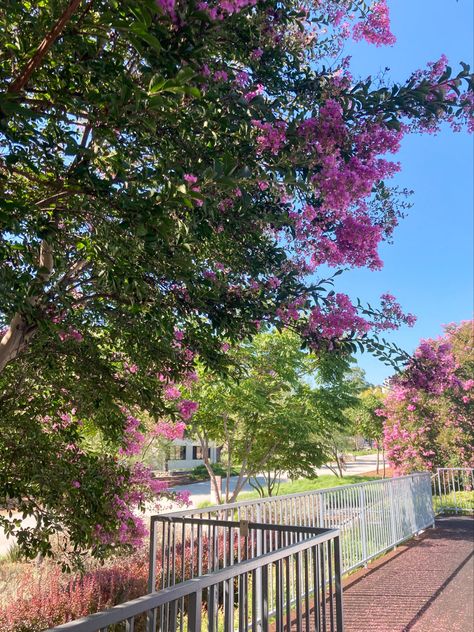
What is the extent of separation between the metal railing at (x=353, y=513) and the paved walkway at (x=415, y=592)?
314 mm

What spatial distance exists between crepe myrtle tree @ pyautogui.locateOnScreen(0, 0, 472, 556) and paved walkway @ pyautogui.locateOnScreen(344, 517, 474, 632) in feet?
9.66

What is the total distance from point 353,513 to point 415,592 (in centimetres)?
134

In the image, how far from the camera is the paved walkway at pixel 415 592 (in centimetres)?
513

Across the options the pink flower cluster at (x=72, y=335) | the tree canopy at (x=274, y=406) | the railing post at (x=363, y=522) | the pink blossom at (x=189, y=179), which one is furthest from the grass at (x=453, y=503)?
the pink blossom at (x=189, y=179)

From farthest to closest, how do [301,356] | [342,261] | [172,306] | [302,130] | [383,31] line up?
[301,356] → [383,31] → [342,261] → [172,306] → [302,130]

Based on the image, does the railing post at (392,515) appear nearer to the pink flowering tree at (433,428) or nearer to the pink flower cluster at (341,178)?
the pink flower cluster at (341,178)

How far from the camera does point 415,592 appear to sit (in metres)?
6.20

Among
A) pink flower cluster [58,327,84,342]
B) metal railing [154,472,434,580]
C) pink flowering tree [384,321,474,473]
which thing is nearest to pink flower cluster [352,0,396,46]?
pink flower cluster [58,327,84,342]

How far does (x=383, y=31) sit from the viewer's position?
4.70m

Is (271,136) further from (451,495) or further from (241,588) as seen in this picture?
(451,495)

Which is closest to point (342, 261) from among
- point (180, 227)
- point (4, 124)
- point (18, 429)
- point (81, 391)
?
point (180, 227)

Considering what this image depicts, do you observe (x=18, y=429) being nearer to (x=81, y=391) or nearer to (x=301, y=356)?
(x=81, y=391)

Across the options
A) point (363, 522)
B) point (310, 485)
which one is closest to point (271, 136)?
point (363, 522)

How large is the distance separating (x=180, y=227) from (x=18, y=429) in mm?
2829
